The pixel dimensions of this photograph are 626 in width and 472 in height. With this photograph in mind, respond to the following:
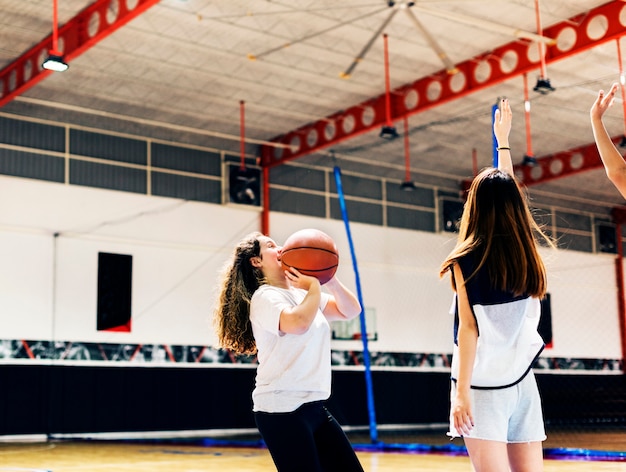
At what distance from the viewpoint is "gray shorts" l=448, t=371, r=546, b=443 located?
8.75 ft

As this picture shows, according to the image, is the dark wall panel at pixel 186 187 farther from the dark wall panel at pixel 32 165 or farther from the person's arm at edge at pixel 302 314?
the person's arm at edge at pixel 302 314

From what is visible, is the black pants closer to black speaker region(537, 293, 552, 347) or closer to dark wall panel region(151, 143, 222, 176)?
dark wall panel region(151, 143, 222, 176)

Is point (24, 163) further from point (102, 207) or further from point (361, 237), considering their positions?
point (361, 237)

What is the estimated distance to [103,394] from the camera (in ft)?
51.2

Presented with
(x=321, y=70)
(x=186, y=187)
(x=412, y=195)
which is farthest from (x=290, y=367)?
(x=412, y=195)

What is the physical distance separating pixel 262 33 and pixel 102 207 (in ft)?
16.6

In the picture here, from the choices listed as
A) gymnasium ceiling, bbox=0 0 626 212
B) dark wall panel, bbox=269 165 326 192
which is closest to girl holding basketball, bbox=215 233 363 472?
gymnasium ceiling, bbox=0 0 626 212

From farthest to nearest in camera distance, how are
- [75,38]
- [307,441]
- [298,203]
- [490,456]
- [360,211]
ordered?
[360,211]
[298,203]
[75,38]
[307,441]
[490,456]

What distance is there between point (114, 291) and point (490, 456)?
46.1 ft

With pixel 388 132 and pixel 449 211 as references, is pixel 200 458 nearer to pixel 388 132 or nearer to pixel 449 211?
pixel 388 132

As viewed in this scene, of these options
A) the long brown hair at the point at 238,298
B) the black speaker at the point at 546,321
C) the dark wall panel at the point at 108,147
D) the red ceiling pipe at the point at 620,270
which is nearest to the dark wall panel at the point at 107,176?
the dark wall panel at the point at 108,147

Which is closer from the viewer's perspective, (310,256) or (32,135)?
(310,256)

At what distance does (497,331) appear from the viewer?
9.09 ft

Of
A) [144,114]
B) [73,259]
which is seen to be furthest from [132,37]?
[73,259]
